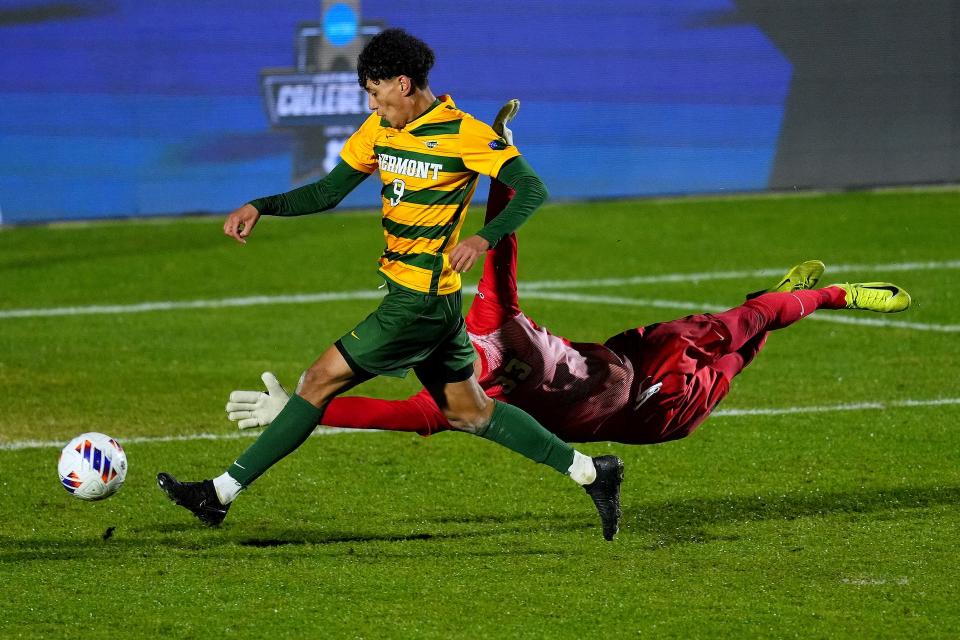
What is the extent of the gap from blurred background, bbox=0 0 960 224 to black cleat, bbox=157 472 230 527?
1007 centimetres

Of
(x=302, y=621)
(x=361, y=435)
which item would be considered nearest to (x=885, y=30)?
(x=361, y=435)

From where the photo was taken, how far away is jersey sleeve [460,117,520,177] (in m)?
5.63

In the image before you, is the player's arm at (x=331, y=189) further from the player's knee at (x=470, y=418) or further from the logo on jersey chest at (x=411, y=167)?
the player's knee at (x=470, y=418)

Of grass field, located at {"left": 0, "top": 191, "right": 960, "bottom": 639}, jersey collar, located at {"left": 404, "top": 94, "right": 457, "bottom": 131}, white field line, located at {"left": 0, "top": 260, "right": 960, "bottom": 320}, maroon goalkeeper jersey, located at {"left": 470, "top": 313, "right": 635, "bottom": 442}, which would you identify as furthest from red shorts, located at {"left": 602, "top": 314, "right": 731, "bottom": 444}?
white field line, located at {"left": 0, "top": 260, "right": 960, "bottom": 320}

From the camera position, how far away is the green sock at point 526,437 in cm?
590

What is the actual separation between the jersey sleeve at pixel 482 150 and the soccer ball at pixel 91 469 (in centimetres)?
203

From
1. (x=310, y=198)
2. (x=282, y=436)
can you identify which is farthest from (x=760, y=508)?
(x=310, y=198)

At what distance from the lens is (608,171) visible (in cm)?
1691

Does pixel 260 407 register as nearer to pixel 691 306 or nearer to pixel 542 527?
pixel 542 527

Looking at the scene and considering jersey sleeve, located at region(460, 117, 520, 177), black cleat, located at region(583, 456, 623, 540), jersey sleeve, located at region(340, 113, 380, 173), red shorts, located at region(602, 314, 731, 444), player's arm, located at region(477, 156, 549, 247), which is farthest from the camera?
red shorts, located at region(602, 314, 731, 444)

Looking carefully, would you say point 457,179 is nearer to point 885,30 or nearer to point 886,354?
point 886,354

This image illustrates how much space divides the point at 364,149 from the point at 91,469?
1.78 m

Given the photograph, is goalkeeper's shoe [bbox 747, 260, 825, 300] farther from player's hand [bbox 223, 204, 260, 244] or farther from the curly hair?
player's hand [bbox 223, 204, 260, 244]

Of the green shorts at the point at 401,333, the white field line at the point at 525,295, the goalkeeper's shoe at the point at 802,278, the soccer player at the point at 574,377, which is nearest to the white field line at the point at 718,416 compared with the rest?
the goalkeeper's shoe at the point at 802,278
